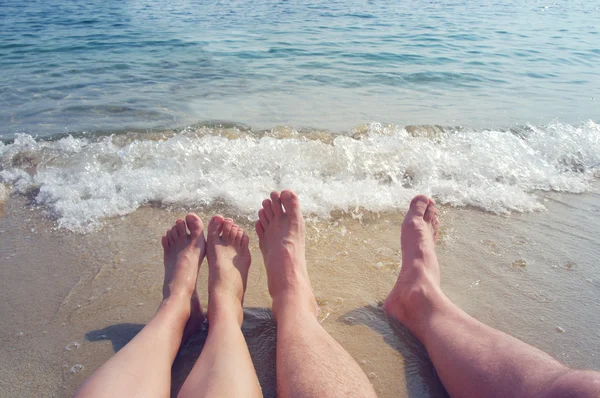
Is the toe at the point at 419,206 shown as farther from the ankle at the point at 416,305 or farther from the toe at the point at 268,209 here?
the toe at the point at 268,209

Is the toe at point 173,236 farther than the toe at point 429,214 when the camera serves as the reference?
No

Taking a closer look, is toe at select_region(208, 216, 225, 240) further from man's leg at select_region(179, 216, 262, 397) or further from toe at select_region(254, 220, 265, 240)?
toe at select_region(254, 220, 265, 240)

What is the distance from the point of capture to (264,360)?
5.21ft

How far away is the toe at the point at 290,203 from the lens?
2209 mm

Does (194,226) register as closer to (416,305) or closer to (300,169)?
(416,305)

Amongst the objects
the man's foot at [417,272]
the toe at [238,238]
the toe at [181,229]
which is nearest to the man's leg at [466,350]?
the man's foot at [417,272]

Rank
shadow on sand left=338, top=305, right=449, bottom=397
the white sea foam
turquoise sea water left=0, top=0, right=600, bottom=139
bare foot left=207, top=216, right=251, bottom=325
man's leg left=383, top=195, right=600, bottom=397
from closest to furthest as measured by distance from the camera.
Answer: man's leg left=383, top=195, right=600, bottom=397, shadow on sand left=338, top=305, right=449, bottom=397, bare foot left=207, top=216, right=251, bottom=325, the white sea foam, turquoise sea water left=0, top=0, right=600, bottom=139

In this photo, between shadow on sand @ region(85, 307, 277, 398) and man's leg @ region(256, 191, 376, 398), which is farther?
shadow on sand @ region(85, 307, 277, 398)

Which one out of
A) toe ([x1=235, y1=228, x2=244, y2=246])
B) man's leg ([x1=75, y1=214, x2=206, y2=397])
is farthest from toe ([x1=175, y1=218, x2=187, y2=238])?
toe ([x1=235, y1=228, x2=244, y2=246])

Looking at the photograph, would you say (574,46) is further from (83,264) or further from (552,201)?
(83,264)

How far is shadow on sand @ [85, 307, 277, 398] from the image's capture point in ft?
4.95

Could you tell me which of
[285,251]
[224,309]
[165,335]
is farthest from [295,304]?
[165,335]

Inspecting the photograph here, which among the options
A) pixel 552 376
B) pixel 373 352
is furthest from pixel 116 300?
pixel 552 376

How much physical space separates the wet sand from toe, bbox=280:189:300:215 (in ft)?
0.75
